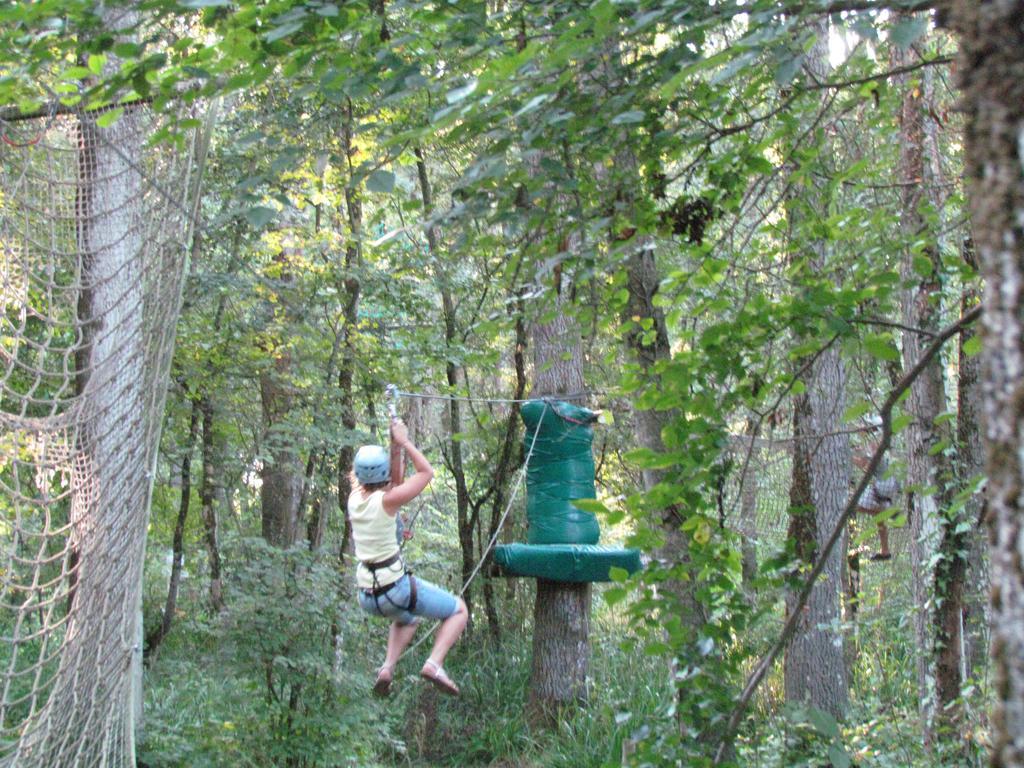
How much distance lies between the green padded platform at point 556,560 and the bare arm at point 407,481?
6.77 ft

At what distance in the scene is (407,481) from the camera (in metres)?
4.28

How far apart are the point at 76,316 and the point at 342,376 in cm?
323

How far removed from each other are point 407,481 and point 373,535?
0.35 meters

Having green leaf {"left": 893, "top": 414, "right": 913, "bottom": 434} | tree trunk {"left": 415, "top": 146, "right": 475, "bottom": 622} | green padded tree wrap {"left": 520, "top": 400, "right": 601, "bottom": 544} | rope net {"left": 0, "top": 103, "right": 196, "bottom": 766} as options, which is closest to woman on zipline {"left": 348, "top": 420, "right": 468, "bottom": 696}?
rope net {"left": 0, "top": 103, "right": 196, "bottom": 766}

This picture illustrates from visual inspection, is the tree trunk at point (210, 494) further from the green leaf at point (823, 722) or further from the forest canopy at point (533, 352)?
the green leaf at point (823, 722)

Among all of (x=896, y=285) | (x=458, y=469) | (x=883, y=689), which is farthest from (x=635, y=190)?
(x=458, y=469)

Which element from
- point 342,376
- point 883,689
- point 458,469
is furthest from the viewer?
point 458,469

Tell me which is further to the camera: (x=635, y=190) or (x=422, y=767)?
(x=422, y=767)

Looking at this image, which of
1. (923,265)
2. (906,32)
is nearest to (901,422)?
(923,265)

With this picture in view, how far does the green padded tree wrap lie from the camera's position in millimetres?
6457

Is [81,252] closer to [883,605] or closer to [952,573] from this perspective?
[952,573]

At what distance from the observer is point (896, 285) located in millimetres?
2348

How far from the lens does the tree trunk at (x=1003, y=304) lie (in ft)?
2.60

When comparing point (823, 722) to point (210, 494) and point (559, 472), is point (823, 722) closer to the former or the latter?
point (559, 472)
